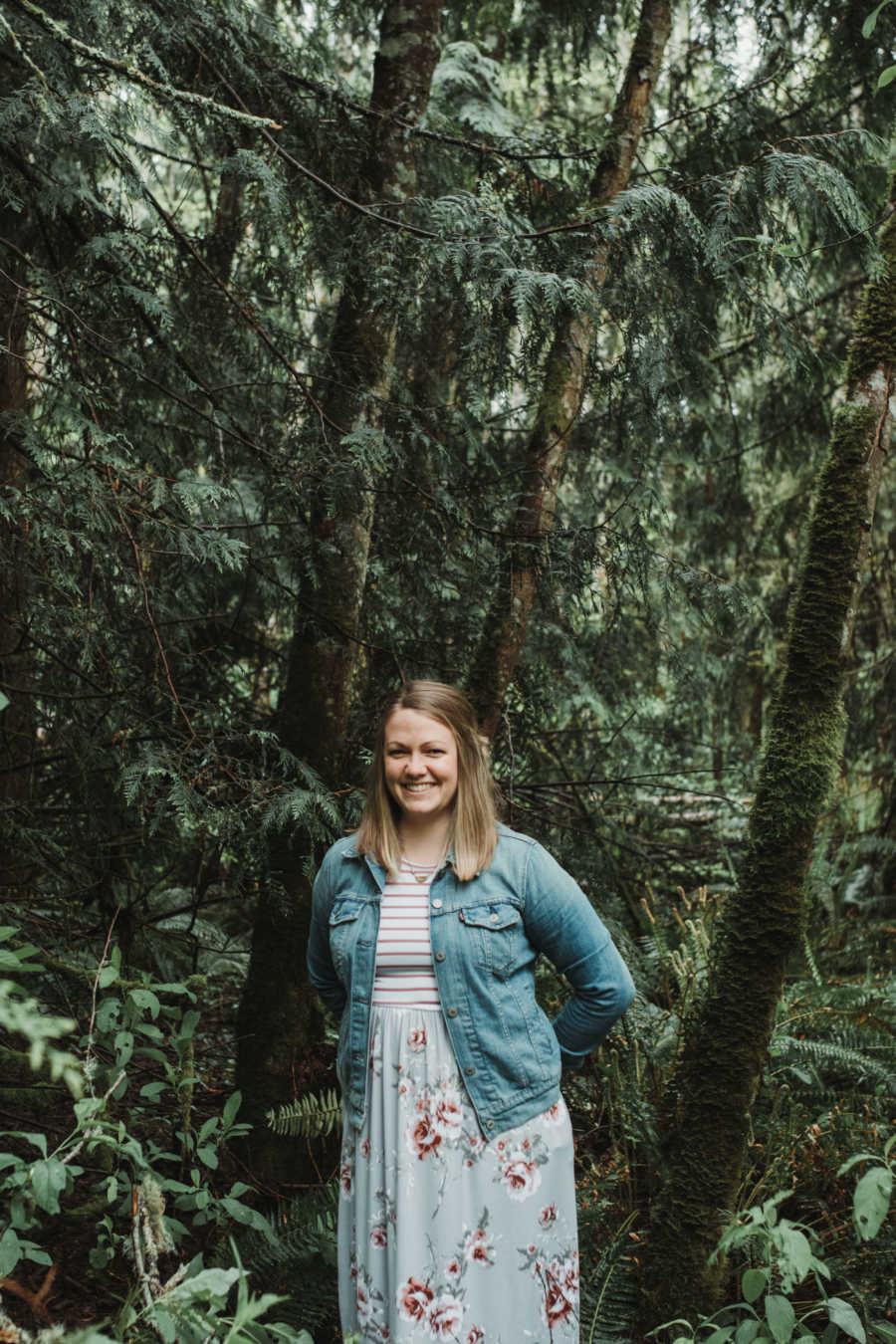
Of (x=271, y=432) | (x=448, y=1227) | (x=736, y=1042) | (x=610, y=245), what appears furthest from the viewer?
(x=271, y=432)

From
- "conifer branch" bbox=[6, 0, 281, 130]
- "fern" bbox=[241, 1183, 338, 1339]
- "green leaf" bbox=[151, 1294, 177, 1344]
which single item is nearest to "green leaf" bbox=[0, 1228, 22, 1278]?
"green leaf" bbox=[151, 1294, 177, 1344]

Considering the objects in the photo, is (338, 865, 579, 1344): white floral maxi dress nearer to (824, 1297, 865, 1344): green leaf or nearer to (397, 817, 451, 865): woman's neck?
(397, 817, 451, 865): woman's neck

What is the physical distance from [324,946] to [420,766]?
62 cm

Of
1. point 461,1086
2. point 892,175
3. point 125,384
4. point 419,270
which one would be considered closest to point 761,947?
point 461,1086

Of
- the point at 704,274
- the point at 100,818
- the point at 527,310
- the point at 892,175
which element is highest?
the point at 704,274

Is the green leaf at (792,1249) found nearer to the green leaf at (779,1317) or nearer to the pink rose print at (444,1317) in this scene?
the green leaf at (779,1317)

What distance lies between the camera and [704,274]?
4129mm

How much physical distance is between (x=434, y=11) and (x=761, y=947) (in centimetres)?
386

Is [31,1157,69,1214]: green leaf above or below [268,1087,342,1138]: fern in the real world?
above

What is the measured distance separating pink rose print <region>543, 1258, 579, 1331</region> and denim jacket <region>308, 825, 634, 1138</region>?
15.4 inches

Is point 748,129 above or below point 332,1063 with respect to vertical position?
above

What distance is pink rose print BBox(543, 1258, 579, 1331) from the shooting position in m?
2.46

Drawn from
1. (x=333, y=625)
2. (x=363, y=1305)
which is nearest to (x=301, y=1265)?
(x=363, y=1305)

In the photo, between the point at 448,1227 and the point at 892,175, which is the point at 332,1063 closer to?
the point at 448,1227
